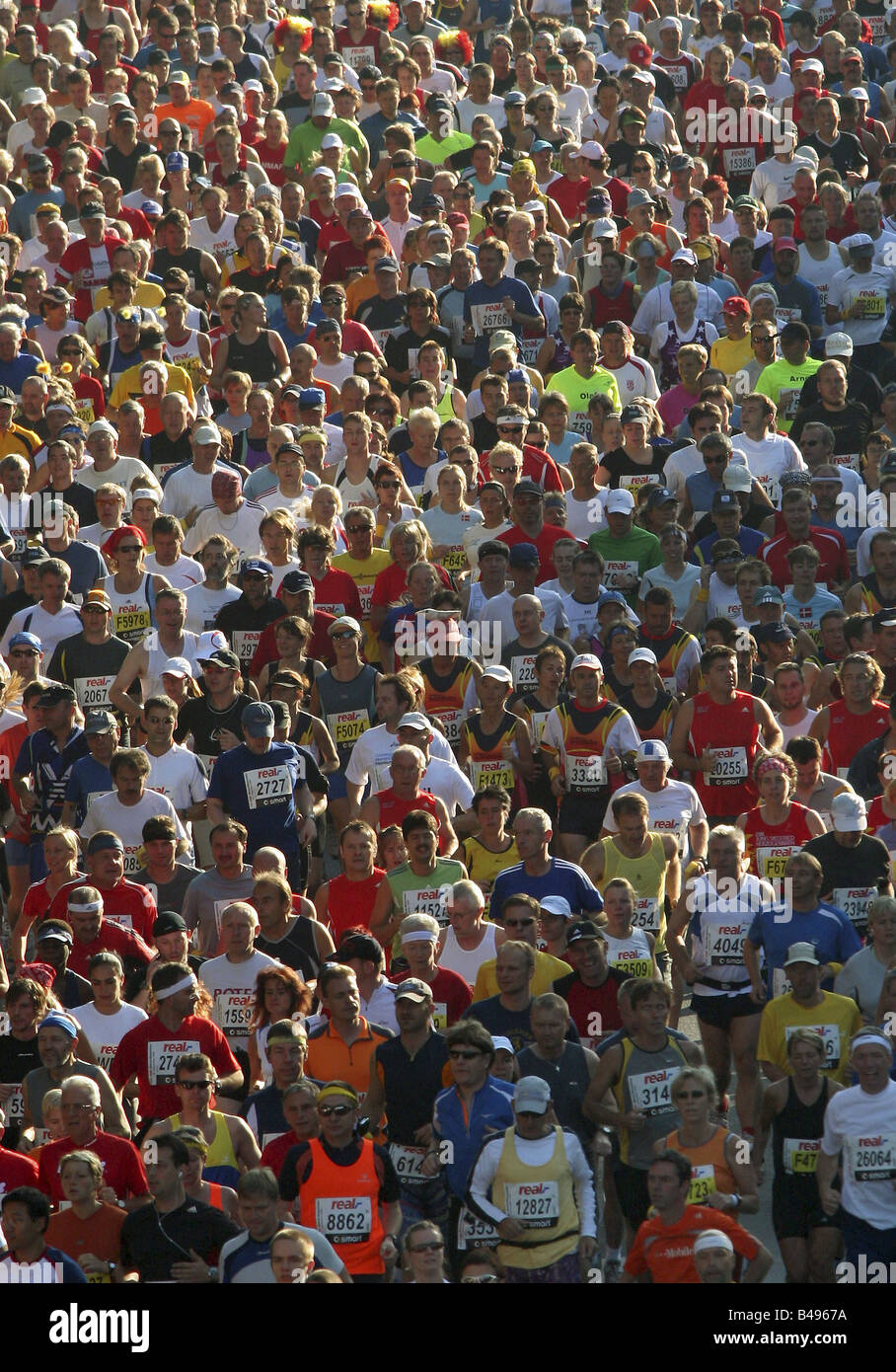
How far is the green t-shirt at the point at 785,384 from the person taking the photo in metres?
19.8

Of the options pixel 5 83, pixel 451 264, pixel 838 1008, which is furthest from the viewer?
pixel 5 83

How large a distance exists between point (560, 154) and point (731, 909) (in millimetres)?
11138

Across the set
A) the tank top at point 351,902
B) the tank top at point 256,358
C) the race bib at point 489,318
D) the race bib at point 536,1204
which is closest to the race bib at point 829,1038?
the race bib at point 536,1204

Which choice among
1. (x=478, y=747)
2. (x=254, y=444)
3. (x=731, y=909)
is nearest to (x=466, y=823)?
(x=478, y=747)

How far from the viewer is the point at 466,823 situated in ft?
49.2

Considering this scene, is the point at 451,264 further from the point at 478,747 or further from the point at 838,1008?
the point at 838,1008

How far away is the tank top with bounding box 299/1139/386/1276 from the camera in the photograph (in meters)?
11.4

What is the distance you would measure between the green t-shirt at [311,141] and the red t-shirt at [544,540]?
705cm

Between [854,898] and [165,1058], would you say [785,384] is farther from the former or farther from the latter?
[165,1058]

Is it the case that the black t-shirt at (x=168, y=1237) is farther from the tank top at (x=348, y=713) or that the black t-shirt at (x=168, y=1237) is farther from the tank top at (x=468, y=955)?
the tank top at (x=348, y=713)

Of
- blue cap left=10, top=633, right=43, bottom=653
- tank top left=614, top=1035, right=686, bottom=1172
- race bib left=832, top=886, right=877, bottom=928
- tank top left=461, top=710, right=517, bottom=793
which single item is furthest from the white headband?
blue cap left=10, top=633, right=43, bottom=653

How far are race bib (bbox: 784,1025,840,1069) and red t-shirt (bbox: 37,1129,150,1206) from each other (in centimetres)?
317

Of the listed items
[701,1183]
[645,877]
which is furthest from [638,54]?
[701,1183]
